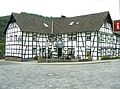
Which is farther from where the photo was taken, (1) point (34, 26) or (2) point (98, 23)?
(1) point (34, 26)

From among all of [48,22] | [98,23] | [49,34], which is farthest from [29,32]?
[98,23]

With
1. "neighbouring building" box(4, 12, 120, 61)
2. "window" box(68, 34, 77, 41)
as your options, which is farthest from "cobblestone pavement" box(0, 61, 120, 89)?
"window" box(68, 34, 77, 41)

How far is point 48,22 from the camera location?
4647 cm

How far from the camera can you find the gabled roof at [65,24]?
3872 cm

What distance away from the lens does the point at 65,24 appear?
44.4 m

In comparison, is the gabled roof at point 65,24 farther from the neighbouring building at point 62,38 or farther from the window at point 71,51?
the window at point 71,51

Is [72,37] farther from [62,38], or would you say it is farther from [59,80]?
[59,80]

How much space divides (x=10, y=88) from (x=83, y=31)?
94.4ft

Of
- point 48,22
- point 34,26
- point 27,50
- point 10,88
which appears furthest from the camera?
point 48,22

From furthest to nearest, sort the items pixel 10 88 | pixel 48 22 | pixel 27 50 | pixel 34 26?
1. pixel 48 22
2. pixel 34 26
3. pixel 27 50
4. pixel 10 88

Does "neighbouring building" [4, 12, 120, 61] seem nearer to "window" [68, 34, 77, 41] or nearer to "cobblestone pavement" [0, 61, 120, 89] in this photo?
"window" [68, 34, 77, 41]

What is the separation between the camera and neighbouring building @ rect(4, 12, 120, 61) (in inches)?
1496

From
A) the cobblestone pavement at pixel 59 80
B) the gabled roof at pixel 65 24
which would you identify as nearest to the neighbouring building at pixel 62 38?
the gabled roof at pixel 65 24

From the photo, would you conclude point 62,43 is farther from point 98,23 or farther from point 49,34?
point 98,23
